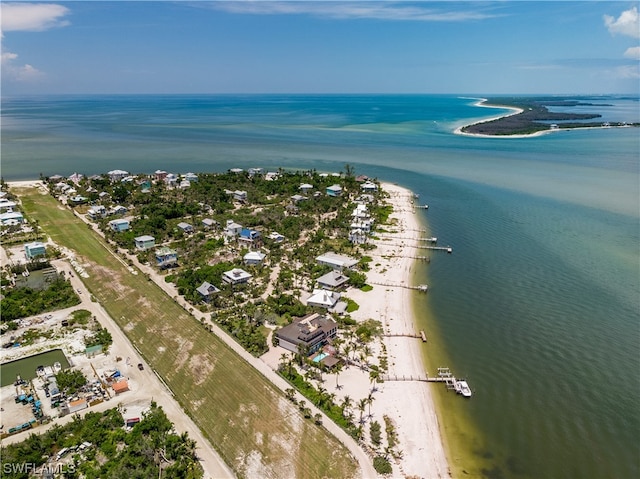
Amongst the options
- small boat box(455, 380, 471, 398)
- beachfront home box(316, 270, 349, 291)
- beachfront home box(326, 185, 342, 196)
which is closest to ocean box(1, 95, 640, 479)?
small boat box(455, 380, 471, 398)

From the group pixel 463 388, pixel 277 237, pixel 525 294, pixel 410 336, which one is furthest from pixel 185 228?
pixel 525 294

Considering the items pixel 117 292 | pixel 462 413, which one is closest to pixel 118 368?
pixel 117 292

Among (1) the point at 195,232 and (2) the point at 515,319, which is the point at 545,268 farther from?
(1) the point at 195,232

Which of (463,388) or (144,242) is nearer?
(463,388)

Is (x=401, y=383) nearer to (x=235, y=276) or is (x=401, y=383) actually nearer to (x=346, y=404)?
(x=346, y=404)

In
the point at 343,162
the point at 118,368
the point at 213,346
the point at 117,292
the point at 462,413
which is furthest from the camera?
the point at 343,162

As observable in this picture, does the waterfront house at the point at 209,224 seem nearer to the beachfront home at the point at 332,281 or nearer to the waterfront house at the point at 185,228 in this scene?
the waterfront house at the point at 185,228
